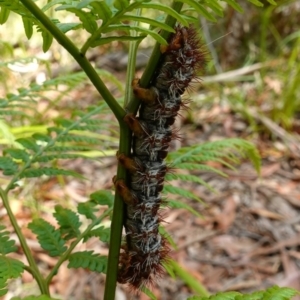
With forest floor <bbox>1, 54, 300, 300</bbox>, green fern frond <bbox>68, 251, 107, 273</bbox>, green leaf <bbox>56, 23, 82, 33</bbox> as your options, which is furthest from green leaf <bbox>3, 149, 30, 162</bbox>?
forest floor <bbox>1, 54, 300, 300</bbox>

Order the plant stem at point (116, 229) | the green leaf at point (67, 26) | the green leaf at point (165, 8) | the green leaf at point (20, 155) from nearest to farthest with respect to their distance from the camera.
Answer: the green leaf at point (165, 8)
the green leaf at point (67, 26)
the plant stem at point (116, 229)
the green leaf at point (20, 155)

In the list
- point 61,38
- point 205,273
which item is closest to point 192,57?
point 61,38

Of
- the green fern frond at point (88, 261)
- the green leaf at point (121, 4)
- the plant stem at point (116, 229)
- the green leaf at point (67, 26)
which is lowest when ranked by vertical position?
the green fern frond at point (88, 261)

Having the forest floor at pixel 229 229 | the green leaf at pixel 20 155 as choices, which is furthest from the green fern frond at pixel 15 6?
the forest floor at pixel 229 229

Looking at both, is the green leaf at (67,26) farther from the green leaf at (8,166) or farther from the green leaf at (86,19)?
the green leaf at (8,166)

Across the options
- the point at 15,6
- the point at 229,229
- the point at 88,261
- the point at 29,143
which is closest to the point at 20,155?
the point at 29,143

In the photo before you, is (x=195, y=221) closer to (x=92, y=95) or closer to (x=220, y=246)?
(x=220, y=246)

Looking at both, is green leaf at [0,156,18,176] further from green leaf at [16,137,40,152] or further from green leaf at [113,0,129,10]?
green leaf at [113,0,129,10]
